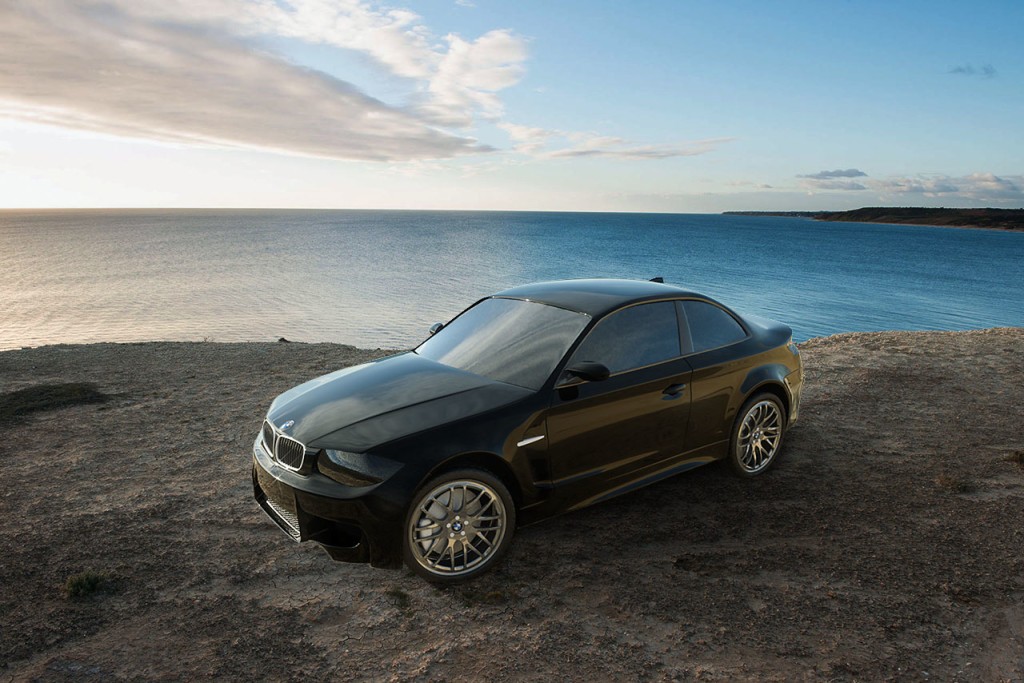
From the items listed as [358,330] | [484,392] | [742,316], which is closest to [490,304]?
[484,392]

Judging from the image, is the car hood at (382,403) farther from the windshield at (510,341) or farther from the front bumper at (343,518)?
the front bumper at (343,518)

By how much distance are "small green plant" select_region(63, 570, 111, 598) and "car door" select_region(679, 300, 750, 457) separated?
13.0 feet

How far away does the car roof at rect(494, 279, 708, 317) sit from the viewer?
4.65m

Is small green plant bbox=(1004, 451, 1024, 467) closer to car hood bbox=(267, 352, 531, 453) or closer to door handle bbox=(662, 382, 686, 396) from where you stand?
door handle bbox=(662, 382, 686, 396)

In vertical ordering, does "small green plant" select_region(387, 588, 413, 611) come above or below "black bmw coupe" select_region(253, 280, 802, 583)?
below

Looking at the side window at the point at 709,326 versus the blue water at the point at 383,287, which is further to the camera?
the blue water at the point at 383,287

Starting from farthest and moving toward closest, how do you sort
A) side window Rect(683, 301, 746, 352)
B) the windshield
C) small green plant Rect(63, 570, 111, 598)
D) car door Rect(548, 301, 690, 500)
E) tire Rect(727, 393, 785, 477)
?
tire Rect(727, 393, 785, 477) → side window Rect(683, 301, 746, 352) → the windshield → car door Rect(548, 301, 690, 500) → small green plant Rect(63, 570, 111, 598)

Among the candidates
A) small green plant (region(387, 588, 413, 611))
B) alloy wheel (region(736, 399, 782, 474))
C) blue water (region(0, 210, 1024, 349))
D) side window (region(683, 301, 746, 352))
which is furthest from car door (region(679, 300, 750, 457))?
blue water (region(0, 210, 1024, 349))

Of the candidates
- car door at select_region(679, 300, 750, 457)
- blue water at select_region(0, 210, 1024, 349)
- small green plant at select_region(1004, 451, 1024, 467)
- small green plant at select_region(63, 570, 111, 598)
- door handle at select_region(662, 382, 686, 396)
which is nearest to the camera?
small green plant at select_region(63, 570, 111, 598)

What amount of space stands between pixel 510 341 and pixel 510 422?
0.86 meters

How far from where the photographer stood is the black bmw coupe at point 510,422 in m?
3.62

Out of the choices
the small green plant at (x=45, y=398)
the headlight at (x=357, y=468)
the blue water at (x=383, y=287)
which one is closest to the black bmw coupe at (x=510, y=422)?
the headlight at (x=357, y=468)

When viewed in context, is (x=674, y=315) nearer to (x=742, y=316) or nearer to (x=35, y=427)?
(x=742, y=316)

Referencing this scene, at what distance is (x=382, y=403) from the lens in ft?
13.1
